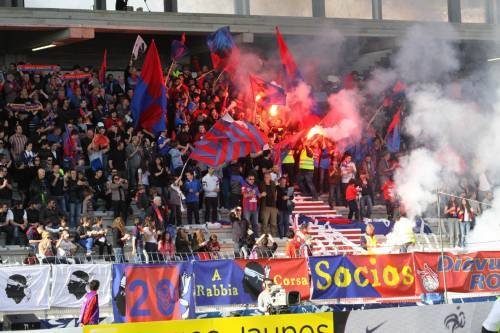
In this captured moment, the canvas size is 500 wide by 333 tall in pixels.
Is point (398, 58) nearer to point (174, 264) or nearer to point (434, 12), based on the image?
point (434, 12)

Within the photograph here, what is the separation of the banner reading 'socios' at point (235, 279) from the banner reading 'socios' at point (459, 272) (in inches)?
88.4

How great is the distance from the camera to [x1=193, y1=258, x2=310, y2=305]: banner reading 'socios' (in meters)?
19.0

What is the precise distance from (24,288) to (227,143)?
7150mm

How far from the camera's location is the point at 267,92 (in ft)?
84.7

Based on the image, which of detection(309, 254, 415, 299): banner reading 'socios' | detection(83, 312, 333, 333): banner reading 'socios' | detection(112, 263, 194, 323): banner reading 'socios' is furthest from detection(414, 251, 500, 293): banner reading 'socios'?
detection(83, 312, 333, 333): banner reading 'socios'

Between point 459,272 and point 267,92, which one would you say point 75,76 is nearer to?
point 267,92

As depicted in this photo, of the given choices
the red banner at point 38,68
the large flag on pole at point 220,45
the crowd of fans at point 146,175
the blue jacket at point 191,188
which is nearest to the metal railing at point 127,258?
the crowd of fans at point 146,175

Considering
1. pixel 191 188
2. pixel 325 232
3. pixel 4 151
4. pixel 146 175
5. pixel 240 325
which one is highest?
pixel 4 151

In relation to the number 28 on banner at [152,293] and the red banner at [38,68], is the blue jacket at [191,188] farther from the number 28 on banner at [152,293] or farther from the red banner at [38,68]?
the number 28 on banner at [152,293]

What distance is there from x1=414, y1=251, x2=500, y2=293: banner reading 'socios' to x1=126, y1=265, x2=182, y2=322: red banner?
4396mm

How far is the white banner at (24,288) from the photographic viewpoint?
17.9m

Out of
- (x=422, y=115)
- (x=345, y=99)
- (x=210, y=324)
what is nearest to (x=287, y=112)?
(x=345, y=99)

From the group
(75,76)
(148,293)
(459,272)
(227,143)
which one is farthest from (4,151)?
(459,272)

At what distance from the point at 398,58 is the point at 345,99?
2796 millimetres
